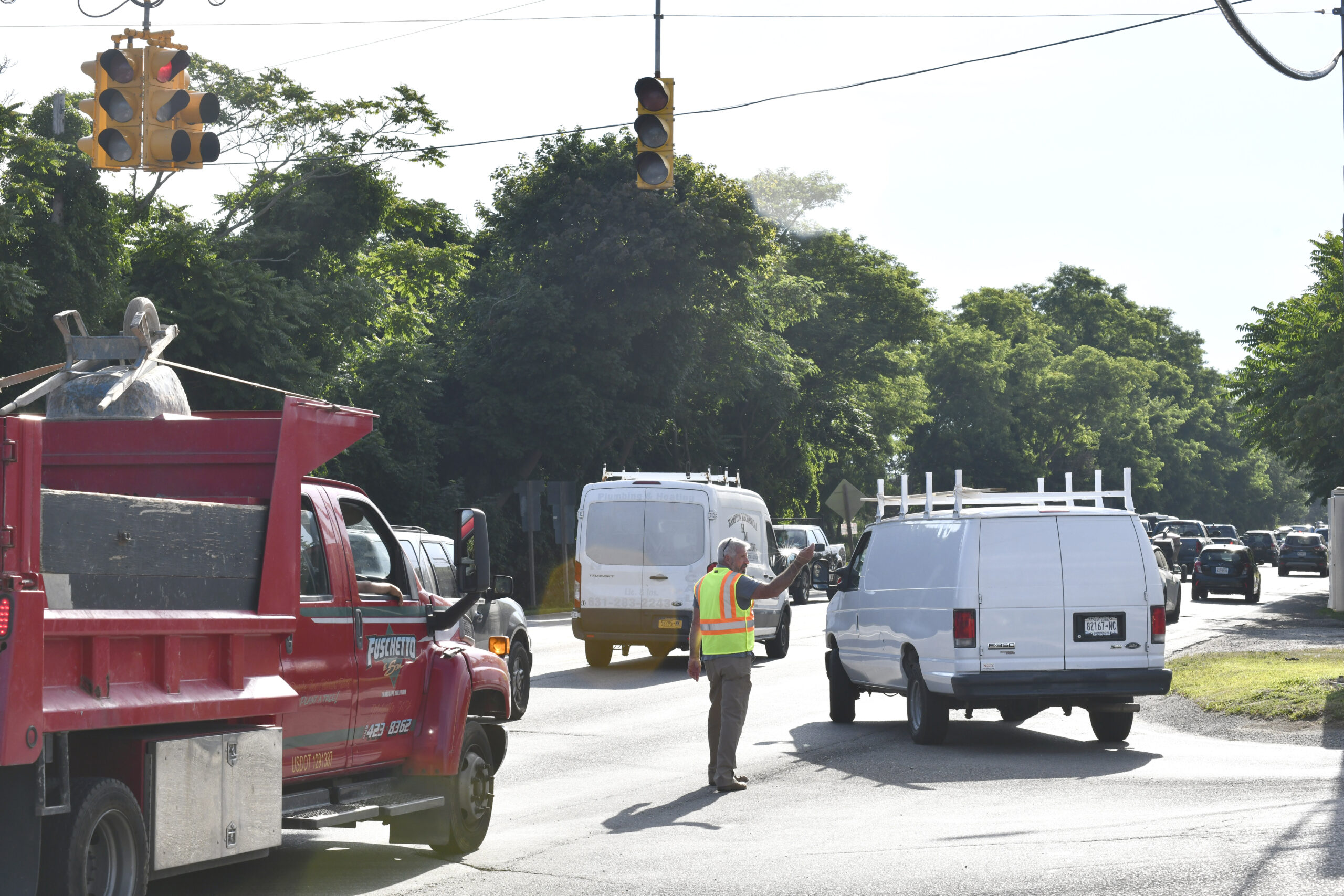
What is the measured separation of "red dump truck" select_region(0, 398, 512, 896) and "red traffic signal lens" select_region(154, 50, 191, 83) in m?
5.95

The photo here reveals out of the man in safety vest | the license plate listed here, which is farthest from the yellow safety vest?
the license plate

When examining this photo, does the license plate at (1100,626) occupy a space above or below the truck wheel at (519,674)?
above

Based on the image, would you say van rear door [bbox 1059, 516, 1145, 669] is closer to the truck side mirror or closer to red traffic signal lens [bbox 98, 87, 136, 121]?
the truck side mirror

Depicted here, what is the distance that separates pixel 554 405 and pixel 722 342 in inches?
340

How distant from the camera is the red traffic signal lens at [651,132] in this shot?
1363 centimetres

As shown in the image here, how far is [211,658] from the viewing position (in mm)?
6648

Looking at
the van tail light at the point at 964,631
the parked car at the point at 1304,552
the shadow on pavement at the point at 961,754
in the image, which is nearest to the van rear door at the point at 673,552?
the shadow on pavement at the point at 961,754

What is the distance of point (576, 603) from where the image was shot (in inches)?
871

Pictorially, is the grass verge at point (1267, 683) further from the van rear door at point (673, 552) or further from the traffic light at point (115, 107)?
the traffic light at point (115, 107)

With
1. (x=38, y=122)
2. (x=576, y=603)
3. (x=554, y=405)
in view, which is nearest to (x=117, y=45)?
(x=576, y=603)

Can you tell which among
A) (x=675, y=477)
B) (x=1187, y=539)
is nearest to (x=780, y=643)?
(x=675, y=477)

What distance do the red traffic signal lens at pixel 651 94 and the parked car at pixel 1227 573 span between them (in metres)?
32.2

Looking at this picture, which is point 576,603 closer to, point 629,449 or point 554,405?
point 554,405

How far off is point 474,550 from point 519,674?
850 centimetres
